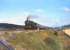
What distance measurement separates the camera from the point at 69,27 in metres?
2.95

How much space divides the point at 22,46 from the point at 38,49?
0.20 meters

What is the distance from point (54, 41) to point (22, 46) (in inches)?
17.3

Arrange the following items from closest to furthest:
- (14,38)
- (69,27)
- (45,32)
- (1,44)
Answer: (1,44)
(14,38)
(45,32)
(69,27)

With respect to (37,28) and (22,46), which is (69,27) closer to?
(37,28)

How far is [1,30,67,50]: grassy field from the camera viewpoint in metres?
2.41

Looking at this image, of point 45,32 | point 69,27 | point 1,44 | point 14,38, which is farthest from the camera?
point 69,27

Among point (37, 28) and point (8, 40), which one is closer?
point (8, 40)

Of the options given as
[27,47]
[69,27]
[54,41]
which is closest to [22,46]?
[27,47]

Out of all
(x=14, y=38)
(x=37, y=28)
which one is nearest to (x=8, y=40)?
(x=14, y=38)

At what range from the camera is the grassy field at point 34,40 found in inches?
95.0

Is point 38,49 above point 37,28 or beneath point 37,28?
beneath

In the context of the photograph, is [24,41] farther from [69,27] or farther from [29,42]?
[69,27]

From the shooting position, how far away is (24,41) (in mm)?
2469

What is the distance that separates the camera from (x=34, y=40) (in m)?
2.52
